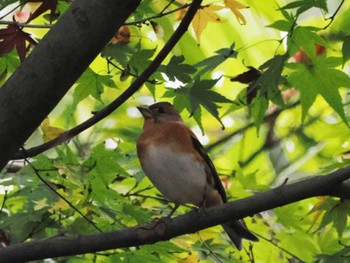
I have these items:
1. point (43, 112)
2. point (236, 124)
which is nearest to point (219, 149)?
point (236, 124)

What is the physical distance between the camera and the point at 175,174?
2910 millimetres

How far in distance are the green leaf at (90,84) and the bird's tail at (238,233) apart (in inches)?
30.5

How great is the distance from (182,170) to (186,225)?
2.48 feet

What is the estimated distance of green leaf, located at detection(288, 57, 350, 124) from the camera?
241 cm

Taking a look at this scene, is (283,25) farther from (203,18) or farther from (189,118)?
(189,118)

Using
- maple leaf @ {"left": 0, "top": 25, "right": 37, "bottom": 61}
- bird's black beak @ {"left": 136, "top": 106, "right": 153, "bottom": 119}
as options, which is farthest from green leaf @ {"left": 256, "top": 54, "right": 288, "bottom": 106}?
bird's black beak @ {"left": 136, "top": 106, "right": 153, "bottom": 119}

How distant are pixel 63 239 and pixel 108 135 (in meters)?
1.99

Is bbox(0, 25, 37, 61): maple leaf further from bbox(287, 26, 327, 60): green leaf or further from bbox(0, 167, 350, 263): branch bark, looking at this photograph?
bbox(287, 26, 327, 60): green leaf

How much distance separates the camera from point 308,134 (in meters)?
4.36

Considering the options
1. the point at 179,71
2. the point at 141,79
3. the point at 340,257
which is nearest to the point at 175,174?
the point at 340,257

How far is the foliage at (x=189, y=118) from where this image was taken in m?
2.23

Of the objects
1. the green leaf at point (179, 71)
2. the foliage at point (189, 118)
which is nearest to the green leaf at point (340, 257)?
the foliage at point (189, 118)

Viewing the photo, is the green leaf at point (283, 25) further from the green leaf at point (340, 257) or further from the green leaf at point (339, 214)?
the green leaf at point (340, 257)

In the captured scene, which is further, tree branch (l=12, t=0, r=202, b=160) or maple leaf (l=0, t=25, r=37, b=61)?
maple leaf (l=0, t=25, r=37, b=61)
